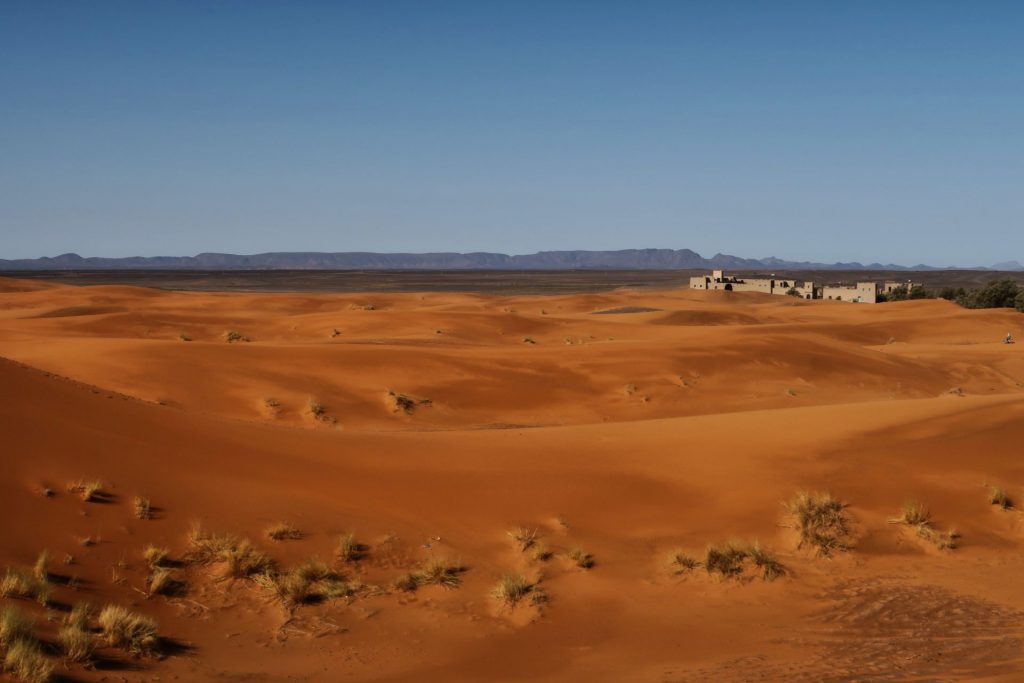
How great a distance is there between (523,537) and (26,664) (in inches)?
212

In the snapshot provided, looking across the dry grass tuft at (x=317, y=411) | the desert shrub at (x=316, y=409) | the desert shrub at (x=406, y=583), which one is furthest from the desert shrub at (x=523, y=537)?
the desert shrub at (x=316, y=409)

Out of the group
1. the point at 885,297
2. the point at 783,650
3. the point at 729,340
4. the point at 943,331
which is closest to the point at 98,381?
the point at 783,650

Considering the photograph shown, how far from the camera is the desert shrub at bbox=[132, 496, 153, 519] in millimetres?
9734

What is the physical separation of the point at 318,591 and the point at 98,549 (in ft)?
6.72

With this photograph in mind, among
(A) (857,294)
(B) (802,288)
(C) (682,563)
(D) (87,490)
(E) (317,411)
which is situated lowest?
(E) (317,411)

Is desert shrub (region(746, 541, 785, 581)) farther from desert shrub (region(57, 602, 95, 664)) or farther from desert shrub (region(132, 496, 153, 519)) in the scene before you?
desert shrub (region(57, 602, 95, 664))

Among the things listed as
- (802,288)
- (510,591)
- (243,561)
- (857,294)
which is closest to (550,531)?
(510,591)

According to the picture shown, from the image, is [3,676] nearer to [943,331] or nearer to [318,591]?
[318,591]

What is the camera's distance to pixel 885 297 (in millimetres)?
82812

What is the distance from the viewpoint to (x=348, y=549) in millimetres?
9922

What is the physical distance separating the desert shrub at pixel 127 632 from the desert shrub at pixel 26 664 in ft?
2.61

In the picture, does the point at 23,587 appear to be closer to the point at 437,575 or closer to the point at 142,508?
the point at 142,508

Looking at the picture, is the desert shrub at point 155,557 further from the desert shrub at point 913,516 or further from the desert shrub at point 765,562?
the desert shrub at point 913,516

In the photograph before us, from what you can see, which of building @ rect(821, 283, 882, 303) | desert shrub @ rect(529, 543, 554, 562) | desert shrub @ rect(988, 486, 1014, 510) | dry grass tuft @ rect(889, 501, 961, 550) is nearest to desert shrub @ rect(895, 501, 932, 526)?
dry grass tuft @ rect(889, 501, 961, 550)
